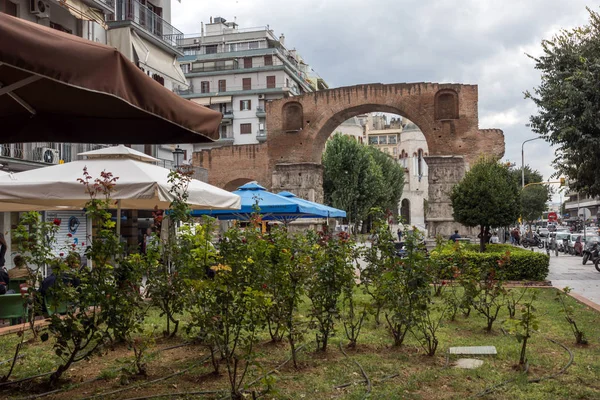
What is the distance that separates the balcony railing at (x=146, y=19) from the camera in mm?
21125

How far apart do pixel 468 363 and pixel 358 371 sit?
111cm

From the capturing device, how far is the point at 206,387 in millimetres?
4836

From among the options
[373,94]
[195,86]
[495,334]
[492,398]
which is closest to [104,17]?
[373,94]

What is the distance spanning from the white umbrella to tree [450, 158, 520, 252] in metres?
10.7

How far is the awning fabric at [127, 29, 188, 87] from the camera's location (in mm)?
19909

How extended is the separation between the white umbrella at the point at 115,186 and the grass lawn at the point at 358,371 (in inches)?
67.5

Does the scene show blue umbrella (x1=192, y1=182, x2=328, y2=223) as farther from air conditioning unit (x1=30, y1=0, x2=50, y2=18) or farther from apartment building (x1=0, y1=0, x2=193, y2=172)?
air conditioning unit (x1=30, y1=0, x2=50, y2=18)

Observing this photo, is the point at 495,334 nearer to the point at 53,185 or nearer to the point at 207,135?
the point at 207,135

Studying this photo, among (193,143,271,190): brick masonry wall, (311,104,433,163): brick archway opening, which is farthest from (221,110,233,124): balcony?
(311,104,433,163): brick archway opening

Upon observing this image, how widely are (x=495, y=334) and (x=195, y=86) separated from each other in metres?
52.3

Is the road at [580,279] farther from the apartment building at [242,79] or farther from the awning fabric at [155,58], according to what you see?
the apartment building at [242,79]

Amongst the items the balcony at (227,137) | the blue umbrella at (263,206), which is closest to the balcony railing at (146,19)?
the blue umbrella at (263,206)

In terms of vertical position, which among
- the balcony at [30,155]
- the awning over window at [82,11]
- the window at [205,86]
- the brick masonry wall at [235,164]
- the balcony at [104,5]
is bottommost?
the balcony at [30,155]

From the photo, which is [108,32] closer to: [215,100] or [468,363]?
[468,363]
